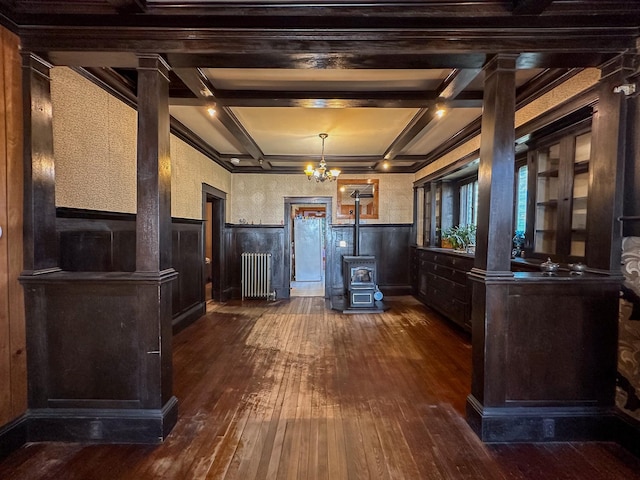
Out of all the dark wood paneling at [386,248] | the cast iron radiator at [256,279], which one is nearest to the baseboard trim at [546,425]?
the dark wood paneling at [386,248]

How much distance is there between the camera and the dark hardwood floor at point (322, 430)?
5.84ft

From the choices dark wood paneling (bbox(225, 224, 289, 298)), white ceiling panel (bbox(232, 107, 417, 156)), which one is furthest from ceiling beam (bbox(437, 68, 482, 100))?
dark wood paneling (bbox(225, 224, 289, 298))

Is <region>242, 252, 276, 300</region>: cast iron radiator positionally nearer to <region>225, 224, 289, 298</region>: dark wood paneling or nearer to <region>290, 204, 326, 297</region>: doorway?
<region>225, 224, 289, 298</region>: dark wood paneling

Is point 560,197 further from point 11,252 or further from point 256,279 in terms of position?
point 256,279

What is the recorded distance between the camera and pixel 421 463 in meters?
1.83

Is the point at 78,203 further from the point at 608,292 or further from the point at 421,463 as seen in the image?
the point at 608,292

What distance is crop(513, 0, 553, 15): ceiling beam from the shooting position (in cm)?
178

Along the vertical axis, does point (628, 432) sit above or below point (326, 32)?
below

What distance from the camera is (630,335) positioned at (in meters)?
2.00

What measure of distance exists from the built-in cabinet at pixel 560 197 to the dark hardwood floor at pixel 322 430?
1439mm

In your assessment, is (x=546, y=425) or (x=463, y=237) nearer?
(x=546, y=425)

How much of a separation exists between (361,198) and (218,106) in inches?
161

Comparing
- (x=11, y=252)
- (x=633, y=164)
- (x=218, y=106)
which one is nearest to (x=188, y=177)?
(x=218, y=106)

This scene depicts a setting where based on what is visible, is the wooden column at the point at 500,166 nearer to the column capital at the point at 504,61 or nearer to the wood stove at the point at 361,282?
the column capital at the point at 504,61
